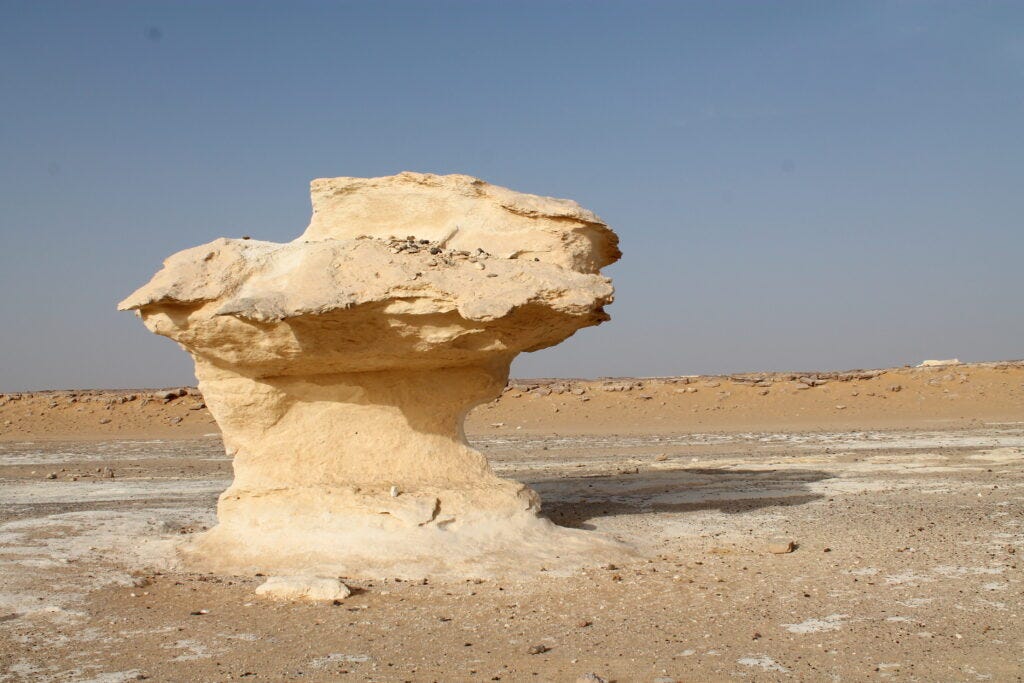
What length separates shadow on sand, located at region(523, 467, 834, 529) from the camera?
975 centimetres

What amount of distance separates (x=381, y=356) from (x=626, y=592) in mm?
2598

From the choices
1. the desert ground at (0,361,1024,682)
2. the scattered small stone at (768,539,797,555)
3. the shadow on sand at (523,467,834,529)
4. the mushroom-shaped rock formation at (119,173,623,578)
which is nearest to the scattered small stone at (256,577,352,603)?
the desert ground at (0,361,1024,682)

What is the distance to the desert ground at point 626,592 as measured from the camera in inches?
191

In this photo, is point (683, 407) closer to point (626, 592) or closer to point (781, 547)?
point (781, 547)

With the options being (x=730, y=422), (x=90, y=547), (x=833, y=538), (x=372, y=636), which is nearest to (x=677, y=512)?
(x=833, y=538)

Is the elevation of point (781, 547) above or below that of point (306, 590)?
below

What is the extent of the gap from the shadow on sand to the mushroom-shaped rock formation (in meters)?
1.85

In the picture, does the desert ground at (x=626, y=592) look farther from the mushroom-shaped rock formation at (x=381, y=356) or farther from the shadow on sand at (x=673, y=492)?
the mushroom-shaped rock formation at (x=381, y=356)

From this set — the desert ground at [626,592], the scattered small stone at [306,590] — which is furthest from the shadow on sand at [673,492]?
the scattered small stone at [306,590]

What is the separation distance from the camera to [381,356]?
7188mm

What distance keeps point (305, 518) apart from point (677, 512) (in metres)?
4.08

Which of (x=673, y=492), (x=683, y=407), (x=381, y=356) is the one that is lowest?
(x=673, y=492)

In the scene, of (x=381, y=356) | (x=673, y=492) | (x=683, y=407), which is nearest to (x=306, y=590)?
(x=381, y=356)

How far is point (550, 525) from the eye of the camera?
783cm
